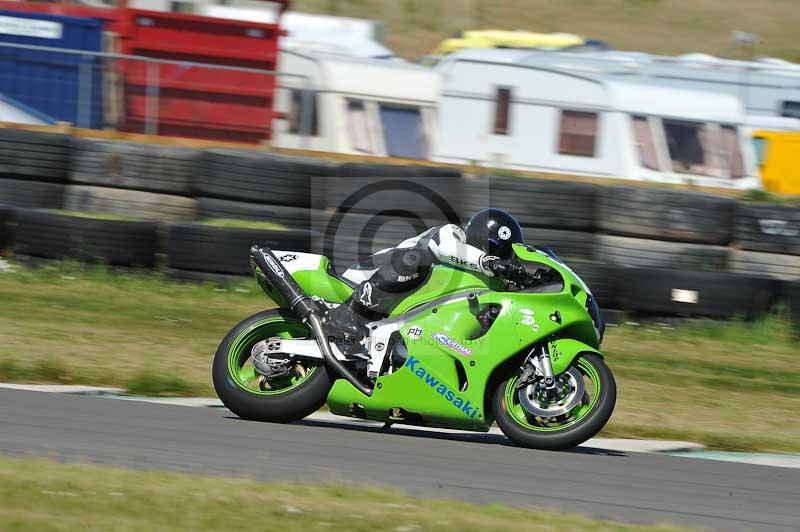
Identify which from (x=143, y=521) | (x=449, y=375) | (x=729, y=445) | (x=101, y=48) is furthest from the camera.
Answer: (x=101, y=48)

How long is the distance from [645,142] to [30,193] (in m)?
7.00

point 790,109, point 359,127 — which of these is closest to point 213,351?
point 359,127

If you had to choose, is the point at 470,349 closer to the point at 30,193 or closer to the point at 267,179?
the point at 267,179

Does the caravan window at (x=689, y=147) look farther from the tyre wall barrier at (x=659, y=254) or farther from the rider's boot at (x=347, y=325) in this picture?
the rider's boot at (x=347, y=325)

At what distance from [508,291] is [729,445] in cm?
193

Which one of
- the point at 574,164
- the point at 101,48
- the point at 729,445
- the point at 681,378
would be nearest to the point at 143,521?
the point at 729,445

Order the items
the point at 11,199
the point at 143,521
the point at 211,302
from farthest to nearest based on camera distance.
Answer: the point at 11,199 < the point at 211,302 < the point at 143,521

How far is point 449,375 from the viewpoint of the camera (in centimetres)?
639

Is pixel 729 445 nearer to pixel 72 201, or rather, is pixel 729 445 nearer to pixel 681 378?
pixel 681 378

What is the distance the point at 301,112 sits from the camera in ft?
46.5

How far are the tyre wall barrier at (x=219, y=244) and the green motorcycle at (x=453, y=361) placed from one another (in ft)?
13.0

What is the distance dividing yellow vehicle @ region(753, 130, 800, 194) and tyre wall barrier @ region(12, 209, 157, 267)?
25.9 feet

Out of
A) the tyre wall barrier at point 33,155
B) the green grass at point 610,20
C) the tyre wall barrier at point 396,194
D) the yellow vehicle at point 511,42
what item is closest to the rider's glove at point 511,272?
the tyre wall barrier at point 396,194

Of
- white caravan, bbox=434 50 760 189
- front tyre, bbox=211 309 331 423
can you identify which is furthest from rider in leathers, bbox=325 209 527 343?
white caravan, bbox=434 50 760 189
